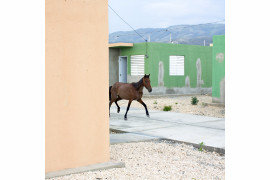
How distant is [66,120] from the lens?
438 cm

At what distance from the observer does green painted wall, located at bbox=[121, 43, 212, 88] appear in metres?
20.0

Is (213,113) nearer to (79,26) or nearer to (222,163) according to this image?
(222,163)

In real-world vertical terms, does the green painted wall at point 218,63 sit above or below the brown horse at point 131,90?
above

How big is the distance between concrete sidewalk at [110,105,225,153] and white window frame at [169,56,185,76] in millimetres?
10430

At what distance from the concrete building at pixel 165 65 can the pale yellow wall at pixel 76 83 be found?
1523 cm

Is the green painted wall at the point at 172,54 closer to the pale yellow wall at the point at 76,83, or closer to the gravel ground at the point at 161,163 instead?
the gravel ground at the point at 161,163

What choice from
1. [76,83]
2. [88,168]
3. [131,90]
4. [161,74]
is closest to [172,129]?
[131,90]

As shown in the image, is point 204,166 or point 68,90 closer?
point 68,90

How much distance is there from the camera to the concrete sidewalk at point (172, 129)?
687 cm

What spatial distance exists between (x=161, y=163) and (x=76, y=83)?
71.0 inches

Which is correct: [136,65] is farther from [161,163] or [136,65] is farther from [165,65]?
[161,163]

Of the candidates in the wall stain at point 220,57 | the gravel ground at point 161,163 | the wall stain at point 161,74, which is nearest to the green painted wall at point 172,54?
the wall stain at point 161,74
